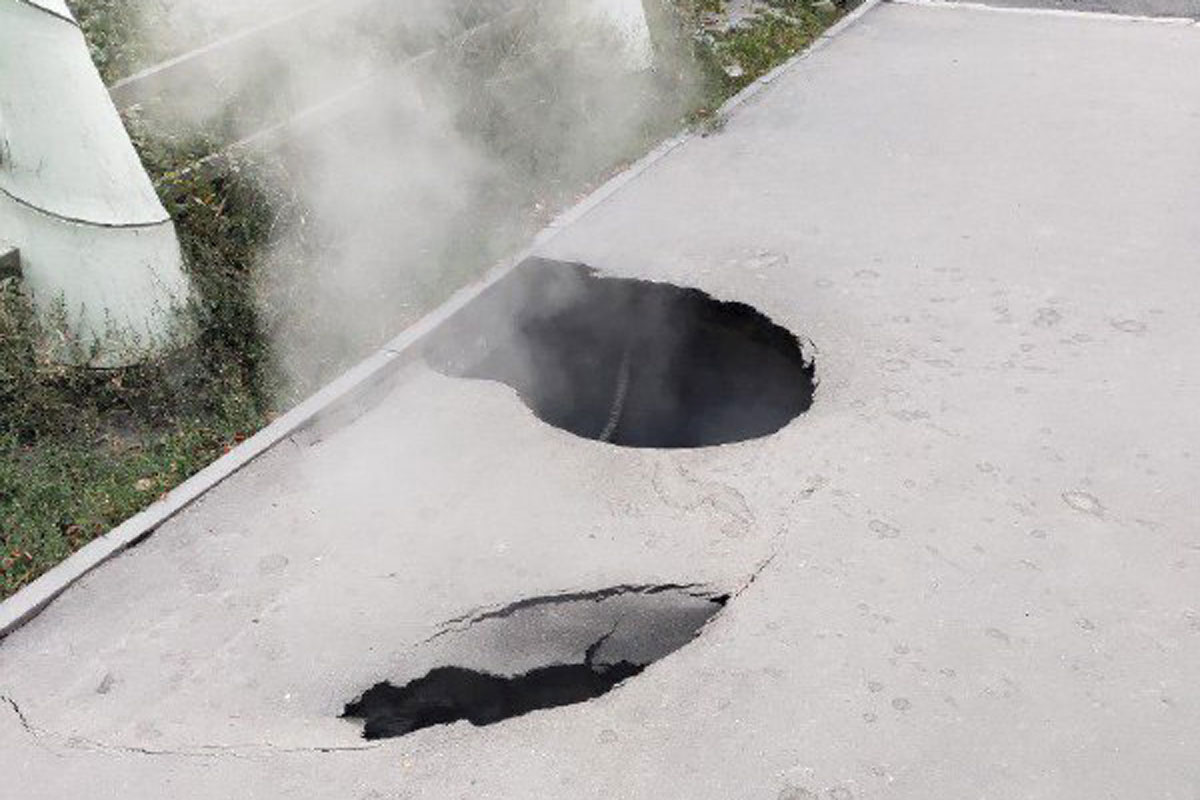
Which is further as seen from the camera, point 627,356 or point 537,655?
point 627,356

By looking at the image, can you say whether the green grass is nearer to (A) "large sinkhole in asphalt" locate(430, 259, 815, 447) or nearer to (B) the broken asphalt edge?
(B) the broken asphalt edge

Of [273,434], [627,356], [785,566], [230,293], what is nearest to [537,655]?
[785,566]

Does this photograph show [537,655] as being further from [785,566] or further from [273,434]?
[273,434]

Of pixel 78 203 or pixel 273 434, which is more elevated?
pixel 78 203

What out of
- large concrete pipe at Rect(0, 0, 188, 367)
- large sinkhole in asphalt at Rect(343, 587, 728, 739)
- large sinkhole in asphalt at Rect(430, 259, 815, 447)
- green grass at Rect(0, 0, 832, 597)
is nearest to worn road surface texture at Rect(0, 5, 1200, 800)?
large sinkhole in asphalt at Rect(343, 587, 728, 739)

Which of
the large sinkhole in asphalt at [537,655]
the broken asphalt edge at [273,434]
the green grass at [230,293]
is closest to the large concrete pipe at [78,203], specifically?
the green grass at [230,293]
